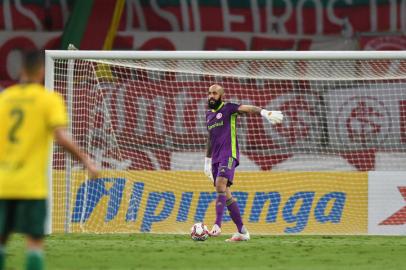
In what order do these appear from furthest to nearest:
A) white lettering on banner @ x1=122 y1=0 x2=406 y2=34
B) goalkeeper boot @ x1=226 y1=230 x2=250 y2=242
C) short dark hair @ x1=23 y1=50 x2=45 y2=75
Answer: white lettering on banner @ x1=122 y1=0 x2=406 y2=34 → goalkeeper boot @ x1=226 y1=230 x2=250 y2=242 → short dark hair @ x1=23 y1=50 x2=45 y2=75

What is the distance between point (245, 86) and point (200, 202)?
2.88 meters

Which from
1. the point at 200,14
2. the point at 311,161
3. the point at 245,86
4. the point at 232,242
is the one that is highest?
the point at 200,14

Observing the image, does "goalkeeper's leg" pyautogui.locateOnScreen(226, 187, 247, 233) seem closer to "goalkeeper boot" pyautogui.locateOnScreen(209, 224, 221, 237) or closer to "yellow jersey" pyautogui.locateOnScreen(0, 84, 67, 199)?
"goalkeeper boot" pyautogui.locateOnScreen(209, 224, 221, 237)

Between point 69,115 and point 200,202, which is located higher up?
point 69,115

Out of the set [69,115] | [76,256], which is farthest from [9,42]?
[76,256]

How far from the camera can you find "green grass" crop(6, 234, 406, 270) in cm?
890

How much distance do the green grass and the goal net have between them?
159 centimetres

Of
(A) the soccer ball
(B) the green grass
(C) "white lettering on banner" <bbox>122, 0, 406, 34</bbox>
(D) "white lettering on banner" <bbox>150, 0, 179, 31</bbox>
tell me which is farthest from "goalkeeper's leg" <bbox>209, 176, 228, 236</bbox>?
(D) "white lettering on banner" <bbox>150, 0, 179, 31</bbox>

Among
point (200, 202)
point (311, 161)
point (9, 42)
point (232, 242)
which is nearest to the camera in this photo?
point (232, 242)

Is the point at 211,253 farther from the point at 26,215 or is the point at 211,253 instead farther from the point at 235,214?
the point at 26,215

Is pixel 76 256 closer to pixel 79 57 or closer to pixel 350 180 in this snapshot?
pixel 79 57

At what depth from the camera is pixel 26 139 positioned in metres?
6.52

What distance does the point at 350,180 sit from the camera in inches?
573

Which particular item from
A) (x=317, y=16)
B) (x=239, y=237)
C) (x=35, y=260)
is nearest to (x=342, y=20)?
(x=317, y=16)
